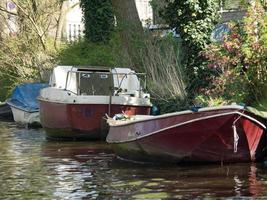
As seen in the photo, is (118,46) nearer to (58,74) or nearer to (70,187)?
(58,74)

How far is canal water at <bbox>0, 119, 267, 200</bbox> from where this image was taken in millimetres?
10695

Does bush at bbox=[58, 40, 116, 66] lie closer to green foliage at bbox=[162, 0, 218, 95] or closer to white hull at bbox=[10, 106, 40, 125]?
white hull at bbox=[10, 106, 40, 125]

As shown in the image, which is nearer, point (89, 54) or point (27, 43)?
point (89, 54)

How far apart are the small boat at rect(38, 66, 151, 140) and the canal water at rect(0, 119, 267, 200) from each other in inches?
87.8

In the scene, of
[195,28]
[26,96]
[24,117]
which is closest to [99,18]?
[26,96]

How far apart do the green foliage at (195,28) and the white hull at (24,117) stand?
24.1 ft

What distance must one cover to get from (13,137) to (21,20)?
1307 cm

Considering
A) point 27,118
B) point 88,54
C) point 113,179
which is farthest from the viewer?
point 88,54

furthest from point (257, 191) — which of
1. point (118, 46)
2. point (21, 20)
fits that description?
point (21, 20)

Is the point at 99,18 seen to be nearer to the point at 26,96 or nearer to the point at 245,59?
the point at 26,96

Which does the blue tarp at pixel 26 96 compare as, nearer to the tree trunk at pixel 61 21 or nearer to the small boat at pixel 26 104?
the small boat at pixel 26 104

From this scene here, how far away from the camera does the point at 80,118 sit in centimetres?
1870

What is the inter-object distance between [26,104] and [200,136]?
14159 mm

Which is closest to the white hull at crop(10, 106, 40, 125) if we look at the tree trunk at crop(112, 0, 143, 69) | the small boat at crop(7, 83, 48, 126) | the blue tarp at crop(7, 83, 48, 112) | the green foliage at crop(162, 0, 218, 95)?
the small boat at crop(7, 83, 48, 126)
